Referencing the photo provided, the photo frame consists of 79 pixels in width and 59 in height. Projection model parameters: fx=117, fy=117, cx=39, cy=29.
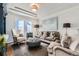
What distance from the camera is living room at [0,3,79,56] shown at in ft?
6.79

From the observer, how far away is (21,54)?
213 centimetres

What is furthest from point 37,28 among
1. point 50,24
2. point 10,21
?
point 10,21

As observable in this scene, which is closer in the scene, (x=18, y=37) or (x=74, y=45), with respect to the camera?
(x=74, y=45)

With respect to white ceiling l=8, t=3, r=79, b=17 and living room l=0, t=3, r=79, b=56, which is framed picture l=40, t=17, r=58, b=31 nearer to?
living room l=0, t=3, r=79, b=56

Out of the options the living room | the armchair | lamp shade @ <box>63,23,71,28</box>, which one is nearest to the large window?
the living room

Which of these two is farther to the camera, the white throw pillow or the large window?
the large window

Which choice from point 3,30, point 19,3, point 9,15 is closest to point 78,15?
point 19,3

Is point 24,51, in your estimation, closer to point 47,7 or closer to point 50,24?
point 50,24

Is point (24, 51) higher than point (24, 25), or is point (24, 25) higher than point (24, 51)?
point (24, 25)

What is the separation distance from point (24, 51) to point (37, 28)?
48cm

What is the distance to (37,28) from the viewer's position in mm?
2127

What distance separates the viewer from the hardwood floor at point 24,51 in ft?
6.93

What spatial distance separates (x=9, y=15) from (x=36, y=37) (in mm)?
629

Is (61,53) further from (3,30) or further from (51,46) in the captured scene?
(3,30)
